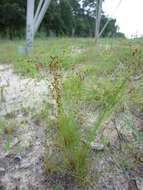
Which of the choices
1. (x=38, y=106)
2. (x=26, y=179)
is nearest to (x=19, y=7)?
(x=38, y=106)

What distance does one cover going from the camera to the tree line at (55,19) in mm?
10195

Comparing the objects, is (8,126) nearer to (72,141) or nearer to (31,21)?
(72,141)

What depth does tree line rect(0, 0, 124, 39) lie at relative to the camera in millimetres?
10195

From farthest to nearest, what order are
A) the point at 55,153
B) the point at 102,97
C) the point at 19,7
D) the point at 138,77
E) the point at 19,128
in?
the point at 19,7 → the point at 138,77 → the point at 102,97 → the point at 19,128 → the point at 55,153

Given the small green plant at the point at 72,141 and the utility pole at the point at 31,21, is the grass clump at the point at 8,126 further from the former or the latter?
the utility pole at the point at 31,21

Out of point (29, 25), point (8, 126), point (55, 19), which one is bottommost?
point (8, 126)

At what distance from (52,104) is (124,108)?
62cm

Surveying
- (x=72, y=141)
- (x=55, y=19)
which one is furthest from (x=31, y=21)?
(x=55, y=19)

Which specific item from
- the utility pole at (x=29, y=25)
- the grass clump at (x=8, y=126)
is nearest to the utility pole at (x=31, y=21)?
the utility pole at (x=29, y=25)

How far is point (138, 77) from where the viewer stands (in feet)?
4.68

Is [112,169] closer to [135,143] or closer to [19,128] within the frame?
[135,143]

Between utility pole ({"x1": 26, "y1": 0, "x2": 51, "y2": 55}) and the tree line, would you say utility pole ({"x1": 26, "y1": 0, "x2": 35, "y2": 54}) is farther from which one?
the tree line

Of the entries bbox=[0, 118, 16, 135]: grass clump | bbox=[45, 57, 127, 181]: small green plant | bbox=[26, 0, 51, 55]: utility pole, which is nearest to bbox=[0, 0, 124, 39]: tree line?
bbox=[26, 0, 51, 55]: utility pole

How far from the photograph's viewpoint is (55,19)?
45.2 ft
